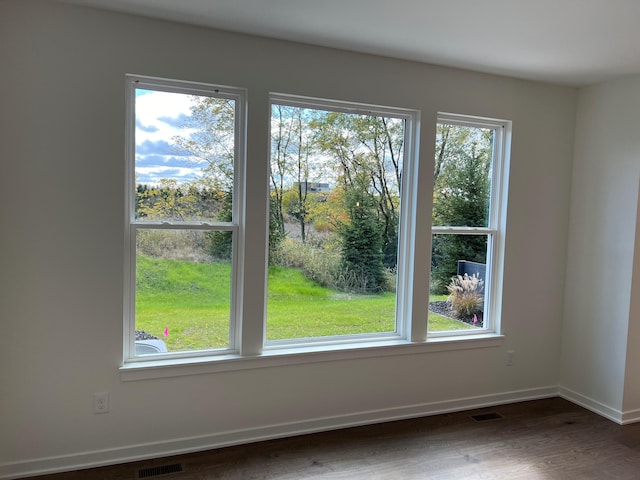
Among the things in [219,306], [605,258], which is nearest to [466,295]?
[605,258]

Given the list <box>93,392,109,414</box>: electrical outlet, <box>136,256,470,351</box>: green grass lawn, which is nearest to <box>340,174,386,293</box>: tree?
<box>136,256,470,351</box>: green grass lawn

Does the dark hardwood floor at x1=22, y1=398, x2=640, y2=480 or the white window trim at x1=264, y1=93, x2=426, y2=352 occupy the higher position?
the white window trim at x1=264, y1=93, x2=426, y2=352

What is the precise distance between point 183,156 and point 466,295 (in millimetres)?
2351

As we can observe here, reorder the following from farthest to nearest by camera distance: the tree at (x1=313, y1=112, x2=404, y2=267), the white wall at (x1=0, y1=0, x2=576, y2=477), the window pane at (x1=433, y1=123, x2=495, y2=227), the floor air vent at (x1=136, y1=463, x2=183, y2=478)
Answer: the window pane at (x1=433, y1=123, x2=495, y2=227), the tree at (x1=313, y1=112, x2=404, y2=267), the floor air vent at (x1=136, y1=463, x2=183, y2=478), the white wall at (x1=0, y1=0, x2=576, y2=477)

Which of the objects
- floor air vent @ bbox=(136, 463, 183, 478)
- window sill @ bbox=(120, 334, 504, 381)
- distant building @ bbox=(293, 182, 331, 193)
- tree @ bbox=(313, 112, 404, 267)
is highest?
tree @ bbox=(313, 112, 404, 267)

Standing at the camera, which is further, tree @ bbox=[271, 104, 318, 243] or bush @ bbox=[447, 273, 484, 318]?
bush @ bbox=[447, 273, 484, 318]

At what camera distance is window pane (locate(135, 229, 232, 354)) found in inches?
104

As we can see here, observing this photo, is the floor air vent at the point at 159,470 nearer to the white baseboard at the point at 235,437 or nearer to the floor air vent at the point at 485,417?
the white baseboard at the point at 235,437

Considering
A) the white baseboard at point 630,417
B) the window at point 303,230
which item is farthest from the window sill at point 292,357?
the white baseboard at point 630,417

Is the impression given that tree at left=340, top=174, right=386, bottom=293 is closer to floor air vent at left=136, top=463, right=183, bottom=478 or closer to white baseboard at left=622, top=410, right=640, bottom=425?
floor air vent at left=136, top=463, right=183, bottom=478

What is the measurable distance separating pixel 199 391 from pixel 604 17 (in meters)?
3.03

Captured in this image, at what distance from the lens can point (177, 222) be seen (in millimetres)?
2695

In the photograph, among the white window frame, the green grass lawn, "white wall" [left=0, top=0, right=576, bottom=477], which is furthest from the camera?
the green grass lawn

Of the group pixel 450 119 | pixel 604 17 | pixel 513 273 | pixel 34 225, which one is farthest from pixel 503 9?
pixel 34 225
